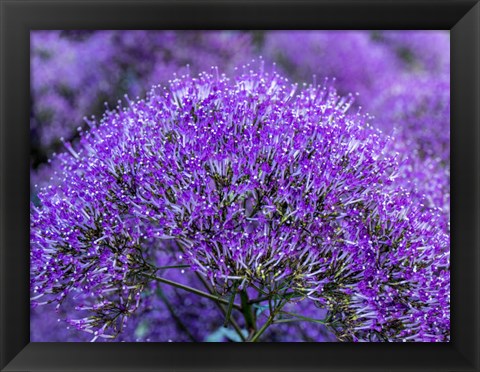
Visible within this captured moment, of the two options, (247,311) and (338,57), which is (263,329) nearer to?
(247,311)

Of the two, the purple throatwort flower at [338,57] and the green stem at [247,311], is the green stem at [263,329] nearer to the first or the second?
the green stem at [247,311]

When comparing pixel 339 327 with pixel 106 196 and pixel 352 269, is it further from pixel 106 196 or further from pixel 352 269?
pixel 106 196

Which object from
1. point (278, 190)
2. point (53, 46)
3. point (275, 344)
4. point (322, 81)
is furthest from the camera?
point (322, 81)

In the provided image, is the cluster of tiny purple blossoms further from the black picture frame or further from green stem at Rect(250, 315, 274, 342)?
the black picture frame
